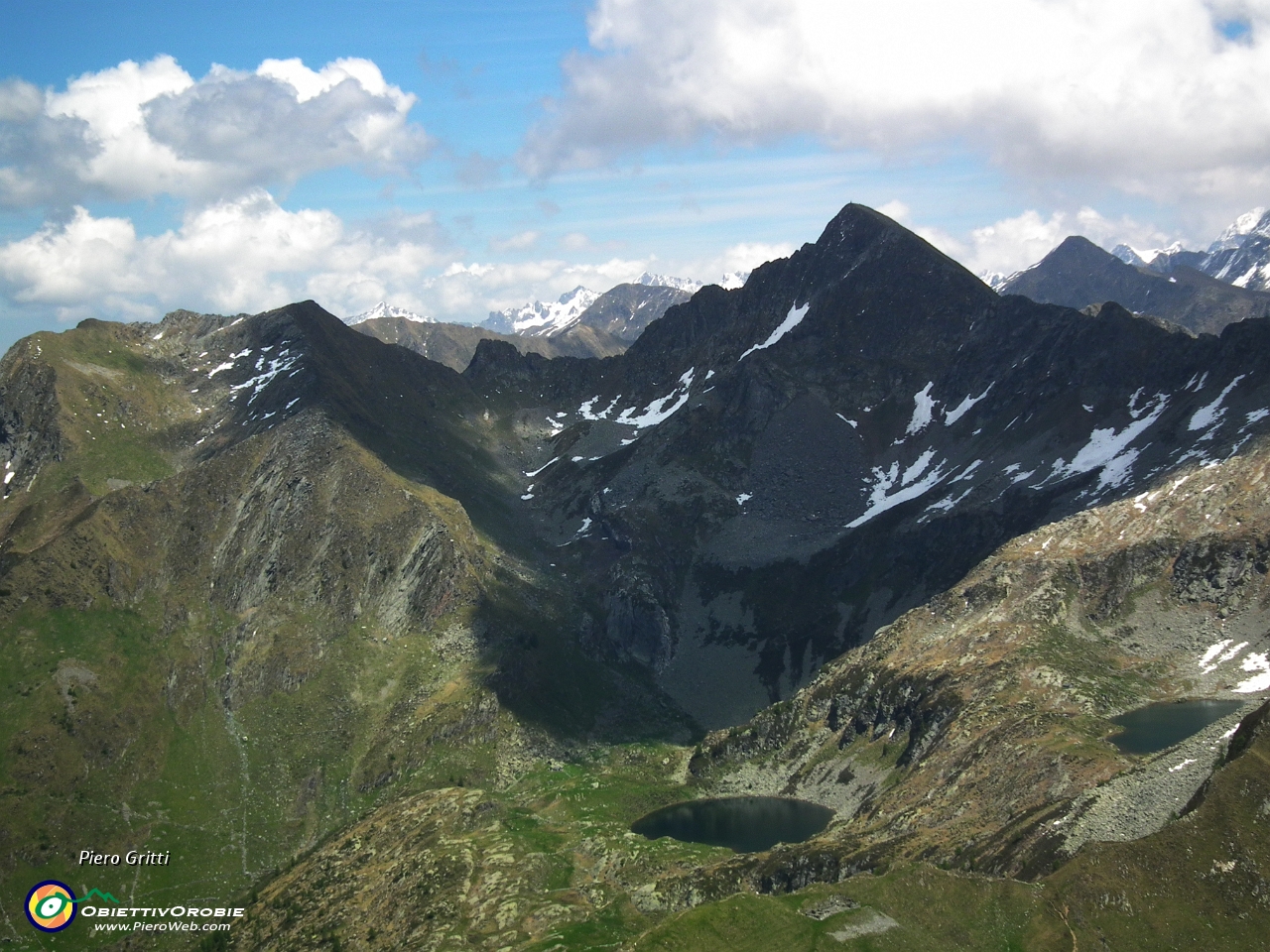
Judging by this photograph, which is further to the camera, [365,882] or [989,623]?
[989,623]

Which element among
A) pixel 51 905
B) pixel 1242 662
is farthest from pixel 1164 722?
pixel 51 905

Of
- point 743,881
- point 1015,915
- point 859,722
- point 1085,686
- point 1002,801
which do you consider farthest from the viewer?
point 859,722

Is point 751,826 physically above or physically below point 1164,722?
below

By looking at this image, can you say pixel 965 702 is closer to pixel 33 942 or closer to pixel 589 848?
pixel 589 848

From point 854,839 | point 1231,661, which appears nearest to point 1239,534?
point 1231,661

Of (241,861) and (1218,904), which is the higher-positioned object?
(1218,904)

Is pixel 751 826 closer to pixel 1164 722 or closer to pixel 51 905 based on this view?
pixel 1164 722

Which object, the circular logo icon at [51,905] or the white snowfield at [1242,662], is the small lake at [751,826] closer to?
the white snowfield at [1242,662]

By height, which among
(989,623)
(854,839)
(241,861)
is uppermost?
(989,623)

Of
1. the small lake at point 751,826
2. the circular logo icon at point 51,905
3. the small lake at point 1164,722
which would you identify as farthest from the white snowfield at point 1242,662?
the circular logo icon at point 51,905
